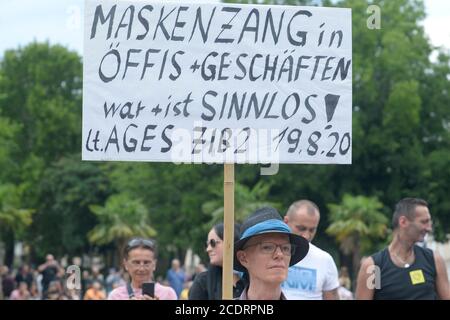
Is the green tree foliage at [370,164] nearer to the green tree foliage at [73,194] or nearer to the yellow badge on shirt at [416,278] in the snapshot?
the green tree foliage at [73,194]

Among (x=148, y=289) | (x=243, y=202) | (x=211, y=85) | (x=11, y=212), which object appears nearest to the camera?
(x=211, y=85)

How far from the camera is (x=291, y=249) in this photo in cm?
629

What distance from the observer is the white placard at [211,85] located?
21.1 ft

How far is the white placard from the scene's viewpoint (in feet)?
21.1

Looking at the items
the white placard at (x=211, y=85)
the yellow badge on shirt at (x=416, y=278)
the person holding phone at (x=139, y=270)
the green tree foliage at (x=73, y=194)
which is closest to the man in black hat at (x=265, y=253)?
the white placard at (x=211, y=85)

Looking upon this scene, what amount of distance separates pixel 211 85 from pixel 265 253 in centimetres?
117

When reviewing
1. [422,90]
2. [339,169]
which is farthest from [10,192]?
[422,90]

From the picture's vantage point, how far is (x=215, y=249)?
7754mm

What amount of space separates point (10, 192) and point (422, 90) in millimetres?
20191

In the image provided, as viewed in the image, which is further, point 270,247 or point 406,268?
point 406,268

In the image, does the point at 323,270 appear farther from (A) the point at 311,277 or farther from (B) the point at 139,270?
(B) the point at 139,270

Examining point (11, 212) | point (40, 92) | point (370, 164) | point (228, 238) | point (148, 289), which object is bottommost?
point (148, 289)

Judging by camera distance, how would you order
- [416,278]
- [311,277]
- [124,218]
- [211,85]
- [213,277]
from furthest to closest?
[124,218] → [311,277] → [416,278] → [213,277] → [211,85]

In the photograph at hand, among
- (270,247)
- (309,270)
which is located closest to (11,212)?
(309,270)
